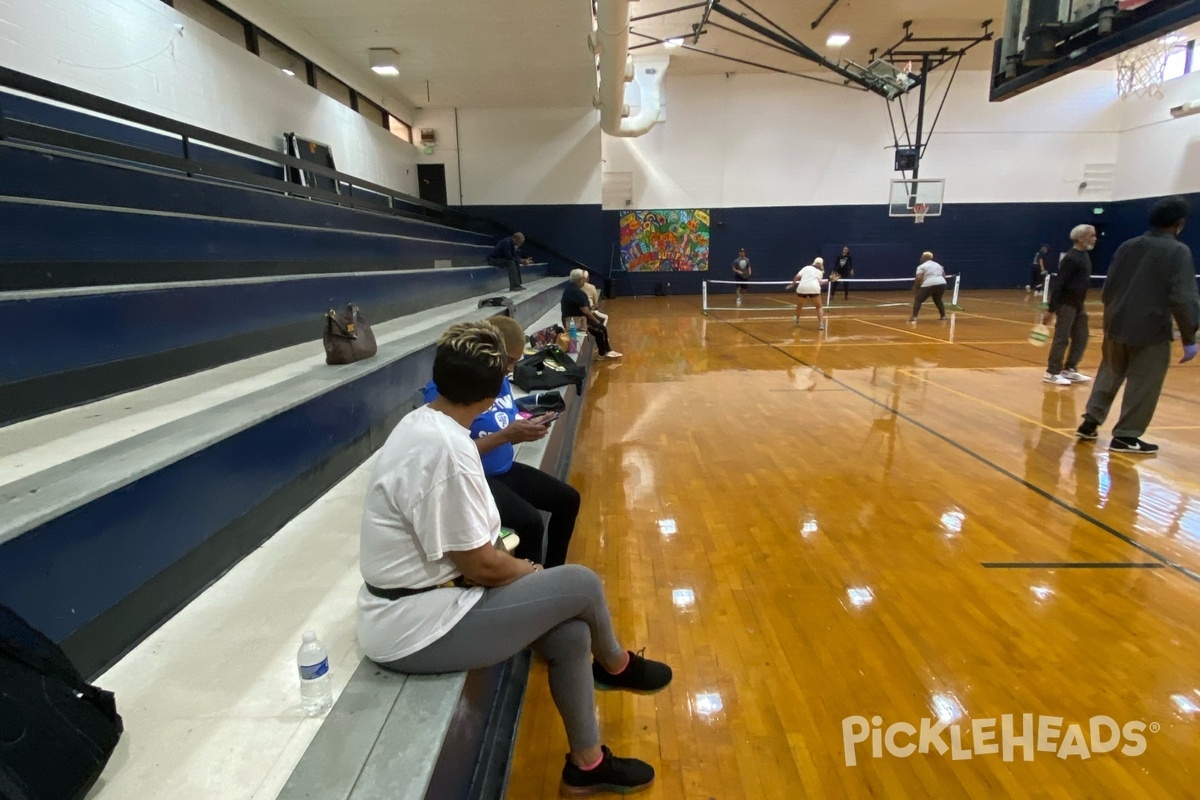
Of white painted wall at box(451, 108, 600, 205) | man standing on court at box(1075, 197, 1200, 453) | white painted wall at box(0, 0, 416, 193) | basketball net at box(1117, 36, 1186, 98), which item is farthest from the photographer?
white painted wall at box(451, 108, 600, 205)

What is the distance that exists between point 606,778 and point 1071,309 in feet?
20.6

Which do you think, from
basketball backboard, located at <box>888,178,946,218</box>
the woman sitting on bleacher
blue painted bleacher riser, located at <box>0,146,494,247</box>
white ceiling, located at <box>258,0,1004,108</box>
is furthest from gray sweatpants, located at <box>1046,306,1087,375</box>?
basketball backboard, located at <box>888,178,946,218</box>

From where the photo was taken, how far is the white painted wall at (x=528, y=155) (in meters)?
13.7

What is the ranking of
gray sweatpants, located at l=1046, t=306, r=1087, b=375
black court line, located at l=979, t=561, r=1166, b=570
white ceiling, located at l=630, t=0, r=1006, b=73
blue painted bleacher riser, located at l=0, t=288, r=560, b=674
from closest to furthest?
blue painted bleacher riser, located at l=0, t=288, r=560, b=674
black court line, located at l=979, t=561, r=1166, b=570
gray sweatpants, located at l=1046, t=306, r=1087, b=375
white ceiling, located at l=630, t=0, r=1006, b=73

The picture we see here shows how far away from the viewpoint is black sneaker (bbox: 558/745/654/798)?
154cm

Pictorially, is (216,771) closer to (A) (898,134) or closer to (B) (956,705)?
→ (B) (956,705)

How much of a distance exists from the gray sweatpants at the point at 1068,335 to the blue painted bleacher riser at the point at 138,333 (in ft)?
21.0

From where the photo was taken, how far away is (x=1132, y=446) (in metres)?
4.00

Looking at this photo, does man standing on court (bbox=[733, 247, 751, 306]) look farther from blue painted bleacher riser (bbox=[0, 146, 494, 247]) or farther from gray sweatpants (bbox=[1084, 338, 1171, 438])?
blue painted bleacher riser (bbox=[0, 146, 494, 247])

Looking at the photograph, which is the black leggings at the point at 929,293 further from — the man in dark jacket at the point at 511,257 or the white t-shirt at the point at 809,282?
the man in dark jacket at the point at 511,257

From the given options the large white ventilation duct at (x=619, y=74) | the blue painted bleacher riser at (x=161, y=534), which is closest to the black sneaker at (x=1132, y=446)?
the blue painted bleacher riser at (x=161, y=534)

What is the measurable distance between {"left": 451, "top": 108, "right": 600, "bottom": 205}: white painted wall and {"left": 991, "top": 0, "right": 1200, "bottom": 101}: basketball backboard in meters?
9.89

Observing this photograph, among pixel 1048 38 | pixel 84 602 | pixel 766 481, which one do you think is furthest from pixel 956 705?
pixel 1048 38

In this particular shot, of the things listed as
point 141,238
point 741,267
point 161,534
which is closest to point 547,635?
point 161,534
